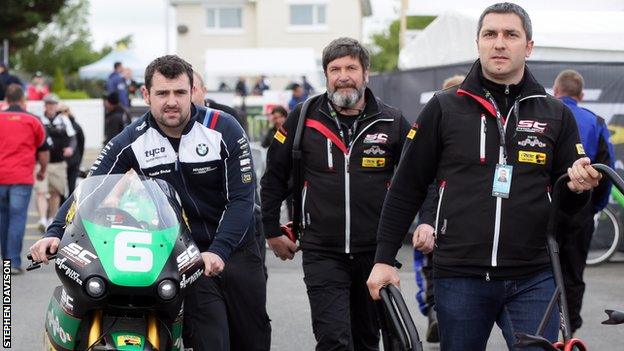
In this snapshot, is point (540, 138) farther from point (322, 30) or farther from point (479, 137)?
point (322, 30)

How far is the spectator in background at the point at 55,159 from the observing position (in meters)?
16.8

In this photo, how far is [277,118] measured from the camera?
14461 mm

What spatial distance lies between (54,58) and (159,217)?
6915 cm

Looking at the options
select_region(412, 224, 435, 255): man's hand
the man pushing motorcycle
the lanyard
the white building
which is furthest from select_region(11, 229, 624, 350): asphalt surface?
the white building

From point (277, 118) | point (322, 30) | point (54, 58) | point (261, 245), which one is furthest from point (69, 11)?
point (261, 245)

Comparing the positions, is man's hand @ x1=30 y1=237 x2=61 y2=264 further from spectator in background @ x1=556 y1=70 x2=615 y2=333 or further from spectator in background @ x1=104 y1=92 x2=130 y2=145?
spectator in background @ x1=104 y1=92 x2=130 y2=145

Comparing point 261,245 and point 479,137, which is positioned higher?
point 479,137

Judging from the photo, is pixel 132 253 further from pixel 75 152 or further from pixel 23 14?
pixel 23 14

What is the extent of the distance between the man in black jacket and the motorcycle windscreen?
94 cm

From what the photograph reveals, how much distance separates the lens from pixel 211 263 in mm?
5430

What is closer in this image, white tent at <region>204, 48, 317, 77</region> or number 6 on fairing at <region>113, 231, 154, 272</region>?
number 6 on fairing at <region>113, 231, 154, 272</region>

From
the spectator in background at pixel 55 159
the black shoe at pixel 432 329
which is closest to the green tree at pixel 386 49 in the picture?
the spectator in background at pixel 55 159

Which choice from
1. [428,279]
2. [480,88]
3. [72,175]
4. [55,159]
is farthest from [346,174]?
[72,175]

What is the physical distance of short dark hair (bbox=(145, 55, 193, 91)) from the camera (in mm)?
5766
